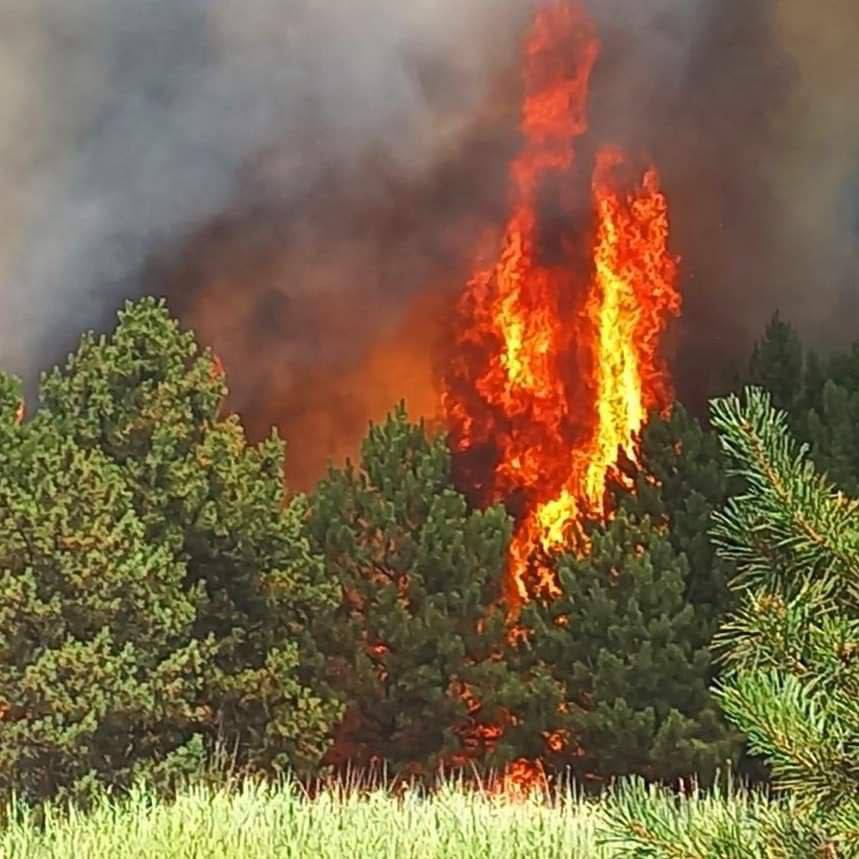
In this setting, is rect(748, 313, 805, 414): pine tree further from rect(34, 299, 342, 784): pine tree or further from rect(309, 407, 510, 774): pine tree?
rect(34, 299, 342, 784): pine tree

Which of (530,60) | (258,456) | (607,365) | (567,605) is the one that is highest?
(530,60)

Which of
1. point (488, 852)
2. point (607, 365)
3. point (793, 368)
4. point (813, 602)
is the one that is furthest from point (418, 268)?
point (813, 602)

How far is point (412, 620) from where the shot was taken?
930cm

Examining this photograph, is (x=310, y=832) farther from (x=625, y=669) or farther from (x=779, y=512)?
(x=625, y=669)

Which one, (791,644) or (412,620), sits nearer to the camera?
(791,644)

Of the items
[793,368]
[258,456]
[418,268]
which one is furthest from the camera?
[418,268]

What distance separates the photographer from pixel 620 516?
32.8 ft

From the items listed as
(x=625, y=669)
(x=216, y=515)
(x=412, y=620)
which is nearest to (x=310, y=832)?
(x=216, y=515)

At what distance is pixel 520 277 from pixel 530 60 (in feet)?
7.06

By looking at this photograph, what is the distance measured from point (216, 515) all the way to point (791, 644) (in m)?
6.61

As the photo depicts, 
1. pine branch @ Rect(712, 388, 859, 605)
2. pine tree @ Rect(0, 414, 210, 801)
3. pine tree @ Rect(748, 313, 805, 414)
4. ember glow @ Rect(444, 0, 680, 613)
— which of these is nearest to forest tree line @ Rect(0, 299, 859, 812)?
Answer: pine tree @ Rect(0, 414, 210, 801)

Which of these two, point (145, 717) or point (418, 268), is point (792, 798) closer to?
point (145, 717)

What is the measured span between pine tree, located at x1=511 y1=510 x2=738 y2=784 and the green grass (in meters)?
3.01

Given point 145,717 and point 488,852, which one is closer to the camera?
point 488,852
